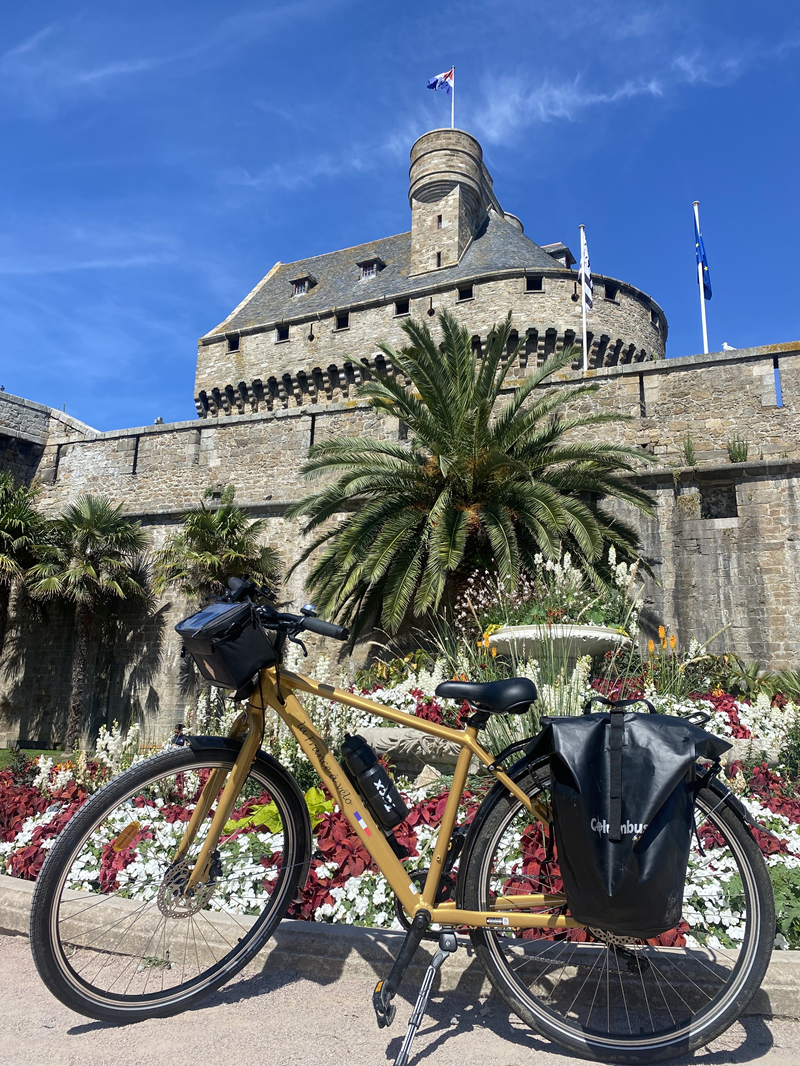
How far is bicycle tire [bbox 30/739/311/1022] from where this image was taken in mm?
2213

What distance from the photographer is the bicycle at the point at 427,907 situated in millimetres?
2182

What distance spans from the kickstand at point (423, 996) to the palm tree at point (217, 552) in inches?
446

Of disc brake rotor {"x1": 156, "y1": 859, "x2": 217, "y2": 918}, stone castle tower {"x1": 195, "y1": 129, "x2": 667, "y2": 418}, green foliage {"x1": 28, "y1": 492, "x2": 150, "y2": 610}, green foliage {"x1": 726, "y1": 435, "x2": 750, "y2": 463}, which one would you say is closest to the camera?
disc brake rotor {"x1": 156, "y1": 859, "x2": 217, "y2": 918}

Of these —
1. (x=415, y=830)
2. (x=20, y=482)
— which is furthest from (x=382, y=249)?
(x=415, y=830)

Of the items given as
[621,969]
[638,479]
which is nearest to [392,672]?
[638,479]

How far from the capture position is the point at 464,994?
2.51m

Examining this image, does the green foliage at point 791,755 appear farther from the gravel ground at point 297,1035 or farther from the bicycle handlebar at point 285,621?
the bicycle handlebar at point 285,621

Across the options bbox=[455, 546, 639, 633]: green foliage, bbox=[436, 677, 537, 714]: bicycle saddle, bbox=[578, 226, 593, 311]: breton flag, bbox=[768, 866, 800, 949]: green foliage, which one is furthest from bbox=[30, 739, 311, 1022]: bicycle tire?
bbox=[578, 226, 593, 311]: breton flag

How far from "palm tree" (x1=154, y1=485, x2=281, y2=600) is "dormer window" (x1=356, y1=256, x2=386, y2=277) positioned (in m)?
16.8

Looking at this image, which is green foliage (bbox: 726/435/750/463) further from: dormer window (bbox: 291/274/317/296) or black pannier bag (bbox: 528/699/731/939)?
dormer window (bbox: 291/274/317/296)

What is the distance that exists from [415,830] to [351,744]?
139cm

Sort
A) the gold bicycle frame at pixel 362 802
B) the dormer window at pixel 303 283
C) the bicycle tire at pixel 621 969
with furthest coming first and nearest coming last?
the dormer window at pixel 303 283, the gold bicycle frame at pixel 362 802, the bicycle tire at pixel 621 969

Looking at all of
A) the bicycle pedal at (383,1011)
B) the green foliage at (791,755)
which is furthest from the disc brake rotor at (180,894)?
the green foliage at (791,755)

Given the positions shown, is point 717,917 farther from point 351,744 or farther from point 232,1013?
point 232,1013
